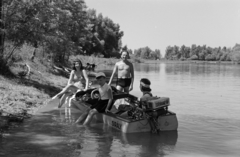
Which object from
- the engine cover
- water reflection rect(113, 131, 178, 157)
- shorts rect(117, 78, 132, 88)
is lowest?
water reflection rect(113, 131, 178, 157)

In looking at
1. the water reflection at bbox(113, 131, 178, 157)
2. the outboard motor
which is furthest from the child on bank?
the outboard motor

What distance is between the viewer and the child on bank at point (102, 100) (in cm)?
922

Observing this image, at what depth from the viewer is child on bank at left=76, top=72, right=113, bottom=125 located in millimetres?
9217

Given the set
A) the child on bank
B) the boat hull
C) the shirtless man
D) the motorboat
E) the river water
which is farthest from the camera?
the shirtless man

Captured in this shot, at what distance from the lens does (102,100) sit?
9.49 meters

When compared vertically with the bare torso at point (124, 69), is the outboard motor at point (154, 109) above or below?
below

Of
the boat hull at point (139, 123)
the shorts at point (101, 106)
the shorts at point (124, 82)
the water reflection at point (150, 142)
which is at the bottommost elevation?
the water reflection at point (150, 142)

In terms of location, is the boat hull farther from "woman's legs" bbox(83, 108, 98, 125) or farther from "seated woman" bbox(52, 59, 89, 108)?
"seated woman" bbox(52, 59, 89, 108)

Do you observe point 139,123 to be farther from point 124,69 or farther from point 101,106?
point 124,69

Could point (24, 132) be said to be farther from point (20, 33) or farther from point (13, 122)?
point (20, 33)

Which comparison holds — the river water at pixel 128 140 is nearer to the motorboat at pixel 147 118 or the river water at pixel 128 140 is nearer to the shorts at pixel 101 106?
the motorboat at pixel 147 118

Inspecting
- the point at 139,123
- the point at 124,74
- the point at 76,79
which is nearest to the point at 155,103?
the point at 139,123

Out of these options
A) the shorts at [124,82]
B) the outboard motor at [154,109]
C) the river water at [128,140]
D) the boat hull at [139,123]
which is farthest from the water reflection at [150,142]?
the shorts at [124,82]

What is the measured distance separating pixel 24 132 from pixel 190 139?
443cm
